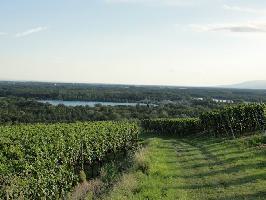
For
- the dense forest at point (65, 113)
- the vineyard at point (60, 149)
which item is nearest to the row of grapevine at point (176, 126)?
the vineyard at point (60, 149)

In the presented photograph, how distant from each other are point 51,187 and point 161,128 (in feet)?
224

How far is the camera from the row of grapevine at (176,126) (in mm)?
83550

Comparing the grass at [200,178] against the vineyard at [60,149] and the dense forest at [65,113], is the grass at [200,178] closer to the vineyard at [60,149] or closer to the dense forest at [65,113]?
the vineyard at [60,149]

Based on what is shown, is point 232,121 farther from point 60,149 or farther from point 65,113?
point 65,113

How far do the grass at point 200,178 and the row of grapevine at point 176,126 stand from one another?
166ft

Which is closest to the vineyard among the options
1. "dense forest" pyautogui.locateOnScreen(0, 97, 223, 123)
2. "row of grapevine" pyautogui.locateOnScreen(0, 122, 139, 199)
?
"row of grapevine" pyautogui.locateOnScreen(0, 122, 139, 199)

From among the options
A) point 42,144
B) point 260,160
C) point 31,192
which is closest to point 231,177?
point 260,160

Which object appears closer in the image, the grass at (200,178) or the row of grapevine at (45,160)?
the grass at (200,178)

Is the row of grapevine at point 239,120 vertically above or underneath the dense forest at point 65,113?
above

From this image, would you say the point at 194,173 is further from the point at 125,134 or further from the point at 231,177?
the point at 125,134

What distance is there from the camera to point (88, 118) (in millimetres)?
124812

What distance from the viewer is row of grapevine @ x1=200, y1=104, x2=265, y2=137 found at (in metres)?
55.0

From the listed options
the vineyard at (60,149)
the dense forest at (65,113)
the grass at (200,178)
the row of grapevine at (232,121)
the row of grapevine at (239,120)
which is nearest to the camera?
the grass at (200,178)

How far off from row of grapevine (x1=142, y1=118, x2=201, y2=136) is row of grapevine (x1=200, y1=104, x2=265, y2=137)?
16967 millimetres
